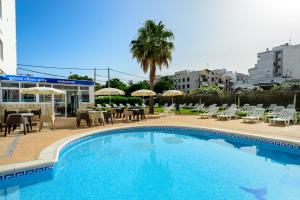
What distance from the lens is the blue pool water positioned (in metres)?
5.08

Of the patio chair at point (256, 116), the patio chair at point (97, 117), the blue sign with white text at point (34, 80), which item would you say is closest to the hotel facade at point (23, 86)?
the blue sign with white text at point (34, 80)

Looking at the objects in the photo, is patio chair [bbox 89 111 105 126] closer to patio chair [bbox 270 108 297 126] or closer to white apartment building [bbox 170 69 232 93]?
patio chair [bbox 270 108 297 126]

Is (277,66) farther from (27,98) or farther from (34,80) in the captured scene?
(27,98)

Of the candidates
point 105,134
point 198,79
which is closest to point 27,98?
point 105,134

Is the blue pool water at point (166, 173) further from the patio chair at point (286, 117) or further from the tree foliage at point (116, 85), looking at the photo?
the tree foliage at point (116, 85)

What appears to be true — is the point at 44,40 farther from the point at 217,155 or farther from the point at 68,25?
the point at 217,155

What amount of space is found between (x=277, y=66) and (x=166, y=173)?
255 feet

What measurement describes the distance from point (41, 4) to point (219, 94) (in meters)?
19.2

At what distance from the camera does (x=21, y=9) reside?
57.9ft

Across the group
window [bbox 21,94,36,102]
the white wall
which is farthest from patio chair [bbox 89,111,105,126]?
the white wall

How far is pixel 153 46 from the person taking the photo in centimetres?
1902

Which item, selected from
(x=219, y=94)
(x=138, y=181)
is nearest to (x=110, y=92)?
(x=138, y=181)

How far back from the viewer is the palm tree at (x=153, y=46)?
19.0 m

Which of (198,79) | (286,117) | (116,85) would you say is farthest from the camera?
(198,79)
